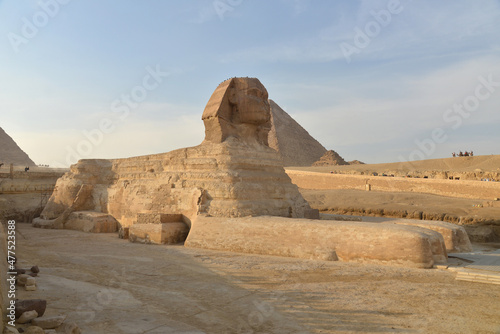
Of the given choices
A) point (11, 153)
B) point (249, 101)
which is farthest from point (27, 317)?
point (11, 153)

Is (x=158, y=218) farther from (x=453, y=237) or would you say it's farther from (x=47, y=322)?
(x=453, y=237)

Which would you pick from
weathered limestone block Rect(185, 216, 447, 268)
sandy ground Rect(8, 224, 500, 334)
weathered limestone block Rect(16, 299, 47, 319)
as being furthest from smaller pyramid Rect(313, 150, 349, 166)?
weathered limestone block Rect(16, 299, 47, 319)

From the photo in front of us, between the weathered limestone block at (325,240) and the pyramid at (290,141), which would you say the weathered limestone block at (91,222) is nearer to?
the weathered limestone block at (325,240)

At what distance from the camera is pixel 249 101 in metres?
8.49

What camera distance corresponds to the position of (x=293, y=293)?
4309 millimetres

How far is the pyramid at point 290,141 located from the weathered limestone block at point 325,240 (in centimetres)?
2650

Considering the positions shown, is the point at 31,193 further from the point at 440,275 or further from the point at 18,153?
the point at 18,153

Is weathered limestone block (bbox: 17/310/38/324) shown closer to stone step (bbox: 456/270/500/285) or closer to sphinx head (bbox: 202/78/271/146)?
stone step (bbox: 456/270/500/285)

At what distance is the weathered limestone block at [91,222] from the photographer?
393 inches

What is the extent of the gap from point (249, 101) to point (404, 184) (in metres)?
14.7

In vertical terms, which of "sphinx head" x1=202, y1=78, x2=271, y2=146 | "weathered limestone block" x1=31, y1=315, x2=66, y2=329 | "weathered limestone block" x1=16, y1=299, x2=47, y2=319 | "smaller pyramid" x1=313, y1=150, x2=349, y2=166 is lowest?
"weathered limestone block" x1=31, y1=315, x2=66, y2=329

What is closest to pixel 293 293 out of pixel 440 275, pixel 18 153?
pixel 440 275

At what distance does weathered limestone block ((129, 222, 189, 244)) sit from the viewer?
25.3 ft

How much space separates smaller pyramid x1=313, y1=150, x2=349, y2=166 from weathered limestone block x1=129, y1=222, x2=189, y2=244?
106 ft
